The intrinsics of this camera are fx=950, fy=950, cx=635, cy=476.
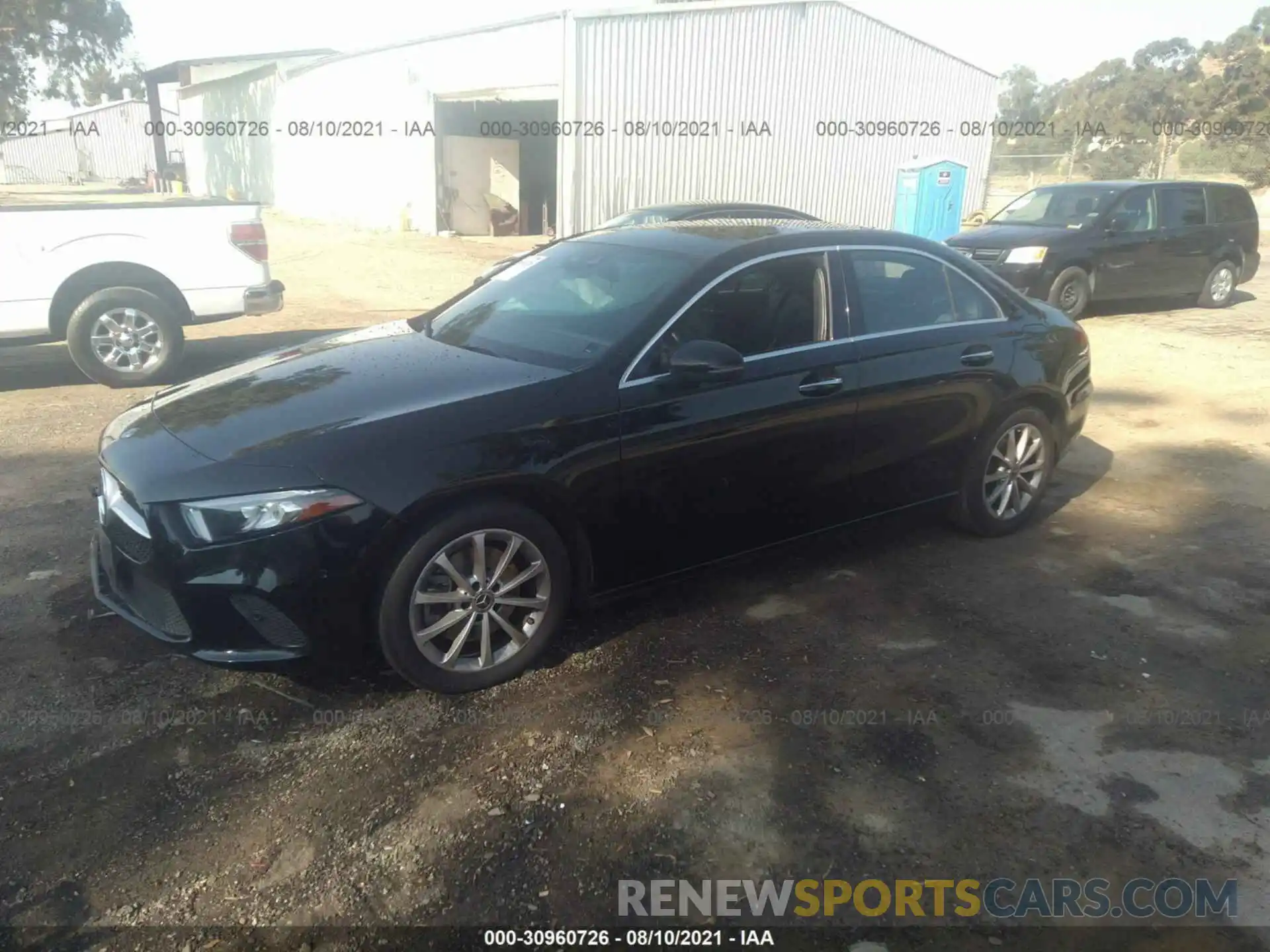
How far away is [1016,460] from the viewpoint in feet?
16.5

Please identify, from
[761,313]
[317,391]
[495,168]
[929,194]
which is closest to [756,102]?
[929,194]

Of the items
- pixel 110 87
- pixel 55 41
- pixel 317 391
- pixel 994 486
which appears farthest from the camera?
pixel 110 87

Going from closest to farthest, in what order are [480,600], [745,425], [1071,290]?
1. [480,600]
2. [745,425]
3. [1071,290]

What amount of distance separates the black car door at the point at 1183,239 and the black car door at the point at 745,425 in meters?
10.2

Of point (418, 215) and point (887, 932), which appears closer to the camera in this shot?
point (887, 932)

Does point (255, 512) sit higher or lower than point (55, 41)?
lower

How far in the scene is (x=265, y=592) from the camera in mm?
3039

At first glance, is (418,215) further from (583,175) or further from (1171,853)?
(1171,853)

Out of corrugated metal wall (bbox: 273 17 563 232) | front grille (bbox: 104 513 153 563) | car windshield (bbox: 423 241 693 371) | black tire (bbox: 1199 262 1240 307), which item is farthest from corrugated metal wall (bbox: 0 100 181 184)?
front grille (bbox: 104 513 153 563)

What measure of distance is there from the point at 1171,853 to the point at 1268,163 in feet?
119

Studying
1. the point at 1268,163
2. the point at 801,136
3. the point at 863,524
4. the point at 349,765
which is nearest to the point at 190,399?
the point at 349,765

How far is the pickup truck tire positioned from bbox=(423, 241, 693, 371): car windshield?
4404 mm

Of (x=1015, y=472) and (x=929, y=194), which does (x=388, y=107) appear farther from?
(x=1015, y=472)

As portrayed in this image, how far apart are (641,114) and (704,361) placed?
16.0 metres
